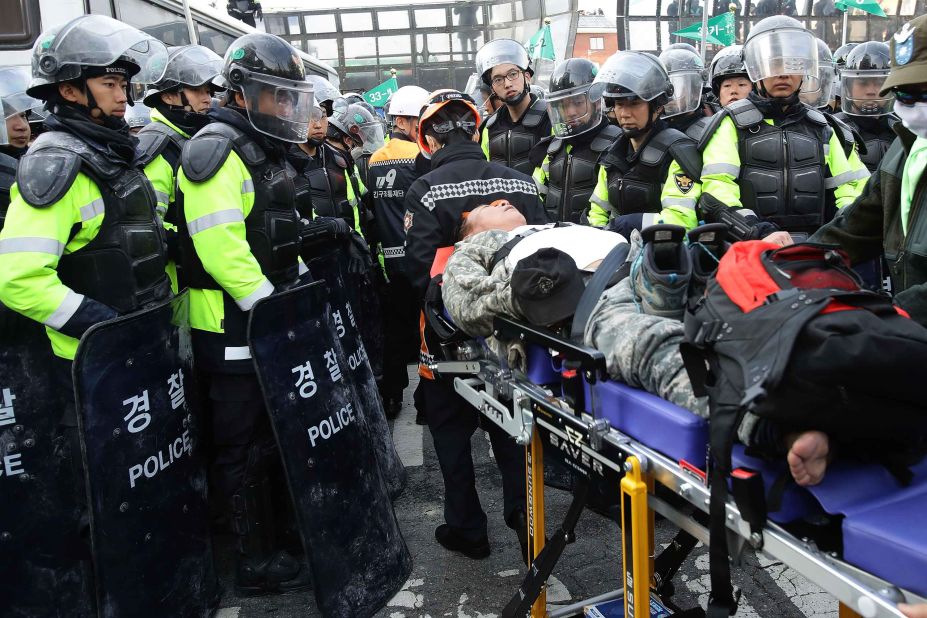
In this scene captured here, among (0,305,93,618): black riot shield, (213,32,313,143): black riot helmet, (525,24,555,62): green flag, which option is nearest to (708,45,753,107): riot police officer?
(213,32,313,143): black riot helmet

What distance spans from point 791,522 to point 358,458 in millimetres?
1795

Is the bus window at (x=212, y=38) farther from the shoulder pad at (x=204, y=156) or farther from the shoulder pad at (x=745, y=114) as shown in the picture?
the shoulder pad at (x=745, y=114)

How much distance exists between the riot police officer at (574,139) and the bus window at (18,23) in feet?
13.6

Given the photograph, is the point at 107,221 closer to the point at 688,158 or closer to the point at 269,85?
the point at 269,85

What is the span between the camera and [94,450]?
2309 mm

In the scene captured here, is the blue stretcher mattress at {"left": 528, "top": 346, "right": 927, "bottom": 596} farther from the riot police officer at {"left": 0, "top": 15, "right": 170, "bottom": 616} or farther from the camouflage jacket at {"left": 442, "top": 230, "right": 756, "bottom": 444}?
the riot police officer at {"left": 0, "top": 15, "right": 170, "bottom": 616}

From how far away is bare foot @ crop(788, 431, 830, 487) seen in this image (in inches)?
55.1

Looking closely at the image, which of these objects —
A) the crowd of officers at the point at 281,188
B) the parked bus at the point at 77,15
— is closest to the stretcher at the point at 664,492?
the crowd of officers at the point at 281,188

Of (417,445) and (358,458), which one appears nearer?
(358,458)

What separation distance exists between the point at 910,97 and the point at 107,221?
101 inches

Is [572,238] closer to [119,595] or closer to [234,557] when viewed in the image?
[119,595]

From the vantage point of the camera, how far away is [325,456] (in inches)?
109

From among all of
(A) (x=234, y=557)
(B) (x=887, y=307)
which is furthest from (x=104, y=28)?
(B) (x=887, y=307)

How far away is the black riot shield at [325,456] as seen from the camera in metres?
2.66
